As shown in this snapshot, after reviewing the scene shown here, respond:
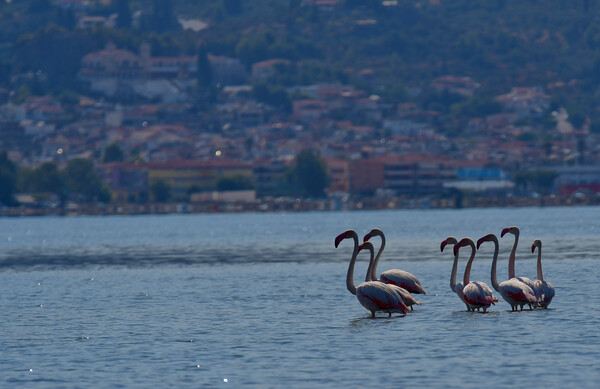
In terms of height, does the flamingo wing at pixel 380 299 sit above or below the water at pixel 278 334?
above

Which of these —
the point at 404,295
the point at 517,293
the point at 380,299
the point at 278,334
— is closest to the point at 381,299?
the point at 380,299

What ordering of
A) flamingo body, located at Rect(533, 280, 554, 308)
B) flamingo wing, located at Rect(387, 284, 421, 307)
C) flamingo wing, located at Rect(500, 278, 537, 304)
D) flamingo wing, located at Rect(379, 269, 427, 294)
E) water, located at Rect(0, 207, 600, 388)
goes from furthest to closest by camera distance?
flamingo wing, located at Rect(379, 269, 427, 294) < flamingo wing, located at Rect(387, 284, 421, 307) < flamingo body, located at Rect(533, 280, 554, 308) < flamingo wing, located at Rect(500, 278, 537, 304) < water, located at Rect(0, 207, 600, 388)

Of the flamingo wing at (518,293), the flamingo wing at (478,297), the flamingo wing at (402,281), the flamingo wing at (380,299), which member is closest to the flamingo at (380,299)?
the flamingo wing at (380,299)

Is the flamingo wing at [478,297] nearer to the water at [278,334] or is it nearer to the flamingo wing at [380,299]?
the water at [278,334]

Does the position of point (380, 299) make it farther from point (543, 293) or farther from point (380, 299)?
point (543, 293)

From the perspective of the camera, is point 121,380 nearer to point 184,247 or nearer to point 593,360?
point 593,360

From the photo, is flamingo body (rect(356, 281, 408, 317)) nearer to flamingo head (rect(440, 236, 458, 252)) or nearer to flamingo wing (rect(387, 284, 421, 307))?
flamingo wing (rect(387, 284, 421, 307))

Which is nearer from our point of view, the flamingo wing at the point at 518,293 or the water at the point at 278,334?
the water at the point at 278,334

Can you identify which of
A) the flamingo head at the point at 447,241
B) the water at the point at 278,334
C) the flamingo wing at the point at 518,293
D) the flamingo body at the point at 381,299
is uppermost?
the flamingo head at the point at 447,241

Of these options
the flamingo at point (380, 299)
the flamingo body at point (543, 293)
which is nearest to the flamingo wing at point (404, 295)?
the flamingo at point (380, 299)

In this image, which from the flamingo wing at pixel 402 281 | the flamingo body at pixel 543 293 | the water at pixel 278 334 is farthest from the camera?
the flamingo wing at pixel 402 281

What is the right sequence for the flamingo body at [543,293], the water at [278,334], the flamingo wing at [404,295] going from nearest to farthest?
the water at [278,334] < the flamingo body at [543,293] < the flamingo wing at [404,295]

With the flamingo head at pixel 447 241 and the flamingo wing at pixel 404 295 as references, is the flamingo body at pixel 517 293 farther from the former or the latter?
the flamingo wing at pixel 404 295

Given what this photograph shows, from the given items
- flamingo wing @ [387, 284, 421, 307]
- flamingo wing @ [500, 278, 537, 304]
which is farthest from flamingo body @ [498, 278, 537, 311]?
flamingo wing @ [387, 284, 421, 307]
